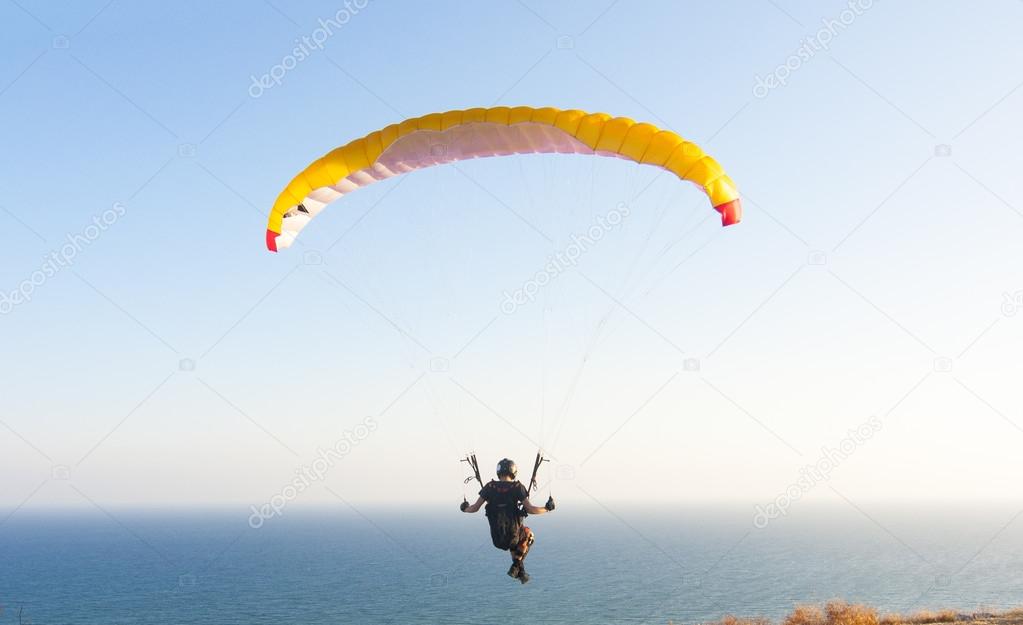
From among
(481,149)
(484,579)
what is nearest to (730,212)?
(481,149)

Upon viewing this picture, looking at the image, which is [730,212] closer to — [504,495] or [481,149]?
[481,149]

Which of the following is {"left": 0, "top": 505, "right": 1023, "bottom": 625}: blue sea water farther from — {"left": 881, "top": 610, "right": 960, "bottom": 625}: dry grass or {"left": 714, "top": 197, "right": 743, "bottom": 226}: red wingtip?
{"left": 714, "top": 197, "right": 743, "bottom": 226}: red wingtip

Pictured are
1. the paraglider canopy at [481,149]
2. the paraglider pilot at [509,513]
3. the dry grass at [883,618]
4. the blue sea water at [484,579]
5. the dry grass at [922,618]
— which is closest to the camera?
the paraglider pilot at [509,513]

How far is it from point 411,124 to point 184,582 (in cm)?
9816

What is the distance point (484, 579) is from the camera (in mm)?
91000

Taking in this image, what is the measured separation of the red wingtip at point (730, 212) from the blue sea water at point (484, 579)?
58298 mm

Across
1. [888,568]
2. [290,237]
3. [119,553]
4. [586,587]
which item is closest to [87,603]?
[586,587]

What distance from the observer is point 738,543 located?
146875mm

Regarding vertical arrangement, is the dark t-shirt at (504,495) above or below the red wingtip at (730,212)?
below

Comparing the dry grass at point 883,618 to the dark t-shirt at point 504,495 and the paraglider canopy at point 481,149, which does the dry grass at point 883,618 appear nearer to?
the dark t-shirt at point 504,495

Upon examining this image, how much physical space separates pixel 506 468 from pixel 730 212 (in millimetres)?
5446

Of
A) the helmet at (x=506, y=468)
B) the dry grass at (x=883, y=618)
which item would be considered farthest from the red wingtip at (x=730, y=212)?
the dry grass at (x=883, y=618)

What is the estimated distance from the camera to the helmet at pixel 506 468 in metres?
11.1

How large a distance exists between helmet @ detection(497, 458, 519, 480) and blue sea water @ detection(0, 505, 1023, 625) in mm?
57865
